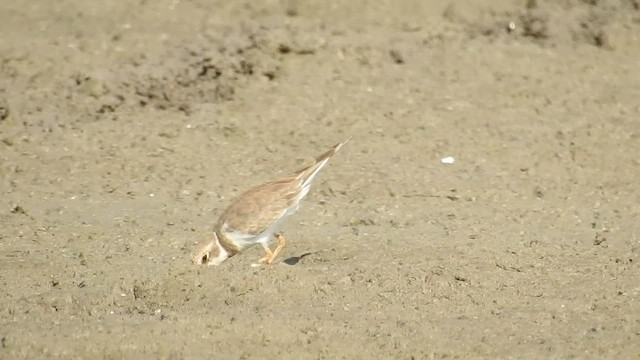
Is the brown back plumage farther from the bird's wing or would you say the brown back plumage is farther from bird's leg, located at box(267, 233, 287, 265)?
bird's leg, located at box(267, 233, 287, 265)

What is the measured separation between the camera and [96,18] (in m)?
13.6

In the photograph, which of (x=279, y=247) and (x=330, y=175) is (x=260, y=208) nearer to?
(x=279, y=247)

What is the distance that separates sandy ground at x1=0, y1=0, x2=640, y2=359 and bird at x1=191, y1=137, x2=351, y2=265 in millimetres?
217

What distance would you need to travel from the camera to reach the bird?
8.45 metres

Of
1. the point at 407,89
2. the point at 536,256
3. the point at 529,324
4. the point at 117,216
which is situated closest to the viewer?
the point at 529,324

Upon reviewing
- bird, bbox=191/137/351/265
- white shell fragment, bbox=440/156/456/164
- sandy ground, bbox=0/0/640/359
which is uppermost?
bird, bbox=191/137/351/265

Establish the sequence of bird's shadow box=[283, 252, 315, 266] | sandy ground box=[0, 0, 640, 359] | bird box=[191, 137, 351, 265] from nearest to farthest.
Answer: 1. sandy ground box=[0, 0, 640, 359]
2. bird box=[191, 137, 351, 265]
3. bird's shadow box=[283, 252, 315, 266]

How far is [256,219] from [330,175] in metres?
2.21

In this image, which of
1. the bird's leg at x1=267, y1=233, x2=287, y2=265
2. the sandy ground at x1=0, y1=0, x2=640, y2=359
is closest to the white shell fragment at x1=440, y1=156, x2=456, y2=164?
the sandy ground at x1=0, y1=0, x2=640, y2=359

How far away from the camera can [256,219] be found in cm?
845

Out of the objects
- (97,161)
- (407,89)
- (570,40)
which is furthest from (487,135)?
(97,161)

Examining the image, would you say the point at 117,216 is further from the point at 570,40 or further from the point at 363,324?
the point at 570,40

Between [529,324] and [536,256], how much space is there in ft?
4.45

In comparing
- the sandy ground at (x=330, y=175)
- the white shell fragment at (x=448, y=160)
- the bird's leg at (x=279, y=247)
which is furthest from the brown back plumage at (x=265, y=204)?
the white shell fragment at (x=448, y=160)
